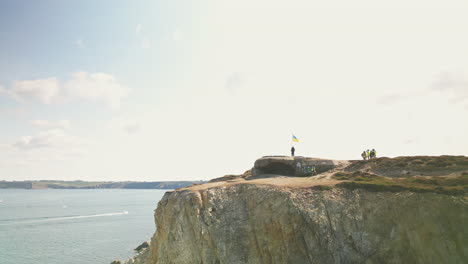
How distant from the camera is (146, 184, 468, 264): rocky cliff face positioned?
25891 mm

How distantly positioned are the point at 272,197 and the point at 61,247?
207ft

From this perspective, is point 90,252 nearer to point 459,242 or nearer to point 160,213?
point 160,213

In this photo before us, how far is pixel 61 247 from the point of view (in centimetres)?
7175

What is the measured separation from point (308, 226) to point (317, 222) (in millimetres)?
926

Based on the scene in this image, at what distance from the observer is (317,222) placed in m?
29.0

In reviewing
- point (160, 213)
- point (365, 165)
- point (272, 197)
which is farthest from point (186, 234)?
point (365, 165)

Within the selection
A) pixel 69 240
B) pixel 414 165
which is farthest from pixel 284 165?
pixel 69 240

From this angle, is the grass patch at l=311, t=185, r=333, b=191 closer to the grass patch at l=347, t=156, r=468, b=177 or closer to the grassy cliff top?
the grassy cliff top

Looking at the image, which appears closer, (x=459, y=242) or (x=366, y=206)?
(x=459, y=242)

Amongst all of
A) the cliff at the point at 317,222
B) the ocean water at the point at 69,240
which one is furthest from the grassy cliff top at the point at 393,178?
the ocean water at the point at 69,240

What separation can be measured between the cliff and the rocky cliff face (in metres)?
0.08

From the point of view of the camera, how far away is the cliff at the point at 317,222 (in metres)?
26.0

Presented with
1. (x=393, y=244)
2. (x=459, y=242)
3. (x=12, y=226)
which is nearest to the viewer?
→ (x=459, y=242)

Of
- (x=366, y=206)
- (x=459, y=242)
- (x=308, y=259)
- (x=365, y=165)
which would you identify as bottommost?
(x=308, y=259)
